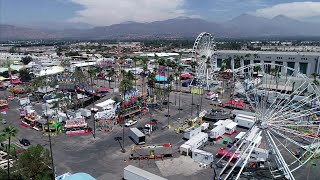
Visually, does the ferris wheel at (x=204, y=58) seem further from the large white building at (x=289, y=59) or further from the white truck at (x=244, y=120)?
the white truck at (x=244, y=120)

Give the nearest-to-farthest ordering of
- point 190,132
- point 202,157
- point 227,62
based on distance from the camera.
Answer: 1. point 202,157
2. point 190,132
3. point 227,62

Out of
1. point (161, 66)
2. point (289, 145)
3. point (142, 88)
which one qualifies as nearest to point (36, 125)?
point (142, 88)

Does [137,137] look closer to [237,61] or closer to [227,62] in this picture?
[237,61]

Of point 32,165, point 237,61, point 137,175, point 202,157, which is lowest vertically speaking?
point 202,157

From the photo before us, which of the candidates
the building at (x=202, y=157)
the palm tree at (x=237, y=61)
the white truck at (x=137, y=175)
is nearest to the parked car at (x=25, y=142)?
the white truck at (x=137, y=175)

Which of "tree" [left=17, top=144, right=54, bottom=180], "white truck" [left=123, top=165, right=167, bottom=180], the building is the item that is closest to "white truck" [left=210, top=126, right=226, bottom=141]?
the building

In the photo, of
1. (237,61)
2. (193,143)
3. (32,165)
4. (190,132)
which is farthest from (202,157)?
(237,61)

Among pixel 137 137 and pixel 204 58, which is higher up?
pixel 204 58

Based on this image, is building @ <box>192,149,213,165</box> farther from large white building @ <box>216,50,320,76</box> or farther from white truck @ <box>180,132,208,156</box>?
large white building @ <box>216,50,320,76</box>
